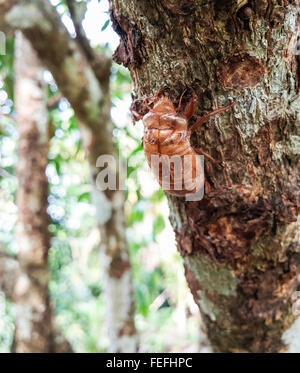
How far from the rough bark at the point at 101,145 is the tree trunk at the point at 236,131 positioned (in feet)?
2.85

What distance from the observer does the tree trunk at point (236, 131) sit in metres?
0.65

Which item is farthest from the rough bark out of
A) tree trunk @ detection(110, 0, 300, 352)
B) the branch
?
tree trunk @ detection(110, 0, 300, 352)

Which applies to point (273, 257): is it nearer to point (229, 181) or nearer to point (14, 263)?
point (229, 181)

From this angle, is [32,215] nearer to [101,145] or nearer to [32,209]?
[32,209]

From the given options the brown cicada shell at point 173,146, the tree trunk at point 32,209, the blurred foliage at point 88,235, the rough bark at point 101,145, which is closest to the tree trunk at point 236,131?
the brown cicada shell at point 173,146

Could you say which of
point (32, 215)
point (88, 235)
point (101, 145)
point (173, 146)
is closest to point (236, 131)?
point (173, 146)

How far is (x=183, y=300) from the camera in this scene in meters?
3.54

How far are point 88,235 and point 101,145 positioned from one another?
9.94 ft

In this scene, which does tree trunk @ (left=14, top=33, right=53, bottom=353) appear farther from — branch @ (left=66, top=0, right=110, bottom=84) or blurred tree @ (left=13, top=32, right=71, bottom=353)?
branch @ (left=66, top=0, right=110, bottom=84)

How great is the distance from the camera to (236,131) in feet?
2.42

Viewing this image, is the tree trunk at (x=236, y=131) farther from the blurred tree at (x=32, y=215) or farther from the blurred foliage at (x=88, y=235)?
the blurred tree at (x=32, y=215)

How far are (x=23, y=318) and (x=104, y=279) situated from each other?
A: 0.61 meters
